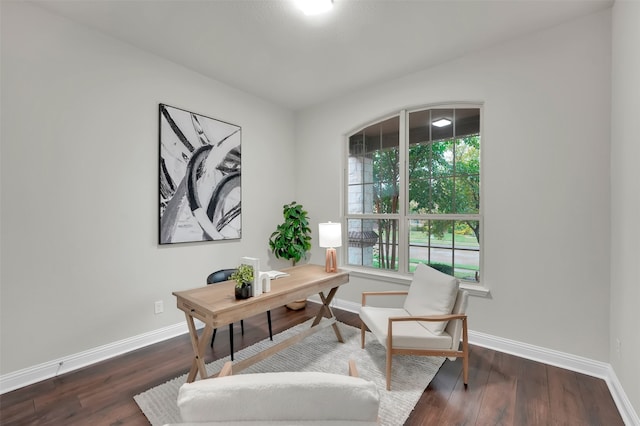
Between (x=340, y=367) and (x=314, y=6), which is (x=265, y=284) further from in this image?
(x=314, y=6)

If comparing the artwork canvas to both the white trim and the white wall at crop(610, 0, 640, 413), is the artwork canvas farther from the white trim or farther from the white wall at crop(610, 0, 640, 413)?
the white wall at crop(610, 0, 640, 413)

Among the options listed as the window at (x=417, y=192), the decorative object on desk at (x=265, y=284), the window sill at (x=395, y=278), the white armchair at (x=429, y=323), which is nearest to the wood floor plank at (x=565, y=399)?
the white armchair at (x=429, y=323)

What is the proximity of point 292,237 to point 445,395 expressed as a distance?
2565 mm

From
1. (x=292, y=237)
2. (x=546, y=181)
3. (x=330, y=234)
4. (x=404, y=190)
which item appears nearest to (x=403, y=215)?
(x=404, y=190)

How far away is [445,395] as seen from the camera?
6.95ft

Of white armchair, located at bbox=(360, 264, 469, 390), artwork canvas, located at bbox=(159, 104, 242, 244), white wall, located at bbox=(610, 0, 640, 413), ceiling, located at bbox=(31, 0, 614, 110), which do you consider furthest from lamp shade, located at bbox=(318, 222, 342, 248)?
white wall, located at bbox=(610, 0, 640, 413)

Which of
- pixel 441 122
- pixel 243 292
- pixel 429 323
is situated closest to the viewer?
pixel 243 292

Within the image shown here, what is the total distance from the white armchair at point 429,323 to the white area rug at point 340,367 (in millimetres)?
182

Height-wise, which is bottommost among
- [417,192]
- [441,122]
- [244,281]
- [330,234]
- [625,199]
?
[244,281]

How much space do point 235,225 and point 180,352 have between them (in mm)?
1550

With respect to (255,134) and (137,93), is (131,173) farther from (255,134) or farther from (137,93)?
(255,134)

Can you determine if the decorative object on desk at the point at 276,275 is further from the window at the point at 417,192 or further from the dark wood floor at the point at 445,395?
the window at the point at 417,192

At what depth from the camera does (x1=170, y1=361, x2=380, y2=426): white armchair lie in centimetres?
88

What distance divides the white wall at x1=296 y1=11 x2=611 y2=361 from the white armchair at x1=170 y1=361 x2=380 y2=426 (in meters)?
2.52
